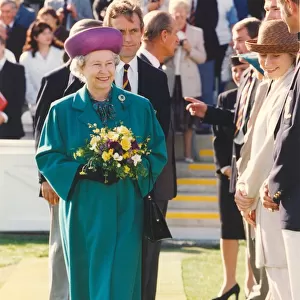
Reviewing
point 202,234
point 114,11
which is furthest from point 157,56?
point 202,234

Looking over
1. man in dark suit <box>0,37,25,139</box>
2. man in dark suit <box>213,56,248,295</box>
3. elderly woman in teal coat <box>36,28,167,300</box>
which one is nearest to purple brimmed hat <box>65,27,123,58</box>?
elderly woman in teal coat <box>36,28,167,300</box>

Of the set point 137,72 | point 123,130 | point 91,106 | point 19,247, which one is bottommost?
point 19,247

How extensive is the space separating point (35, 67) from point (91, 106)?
7773 millimetres

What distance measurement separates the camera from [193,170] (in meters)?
14.6

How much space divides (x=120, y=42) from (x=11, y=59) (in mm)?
7905

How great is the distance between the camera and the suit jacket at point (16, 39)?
15.3 meters

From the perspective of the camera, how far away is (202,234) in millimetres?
13039

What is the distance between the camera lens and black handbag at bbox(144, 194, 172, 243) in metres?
6.71

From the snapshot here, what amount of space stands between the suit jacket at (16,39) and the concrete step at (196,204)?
3.25 m

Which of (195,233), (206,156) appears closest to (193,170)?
(206,156)

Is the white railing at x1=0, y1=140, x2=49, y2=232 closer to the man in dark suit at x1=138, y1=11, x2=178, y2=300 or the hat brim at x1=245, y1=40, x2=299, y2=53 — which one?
the man in dark suit at x1=138, y1=11, x2=178, y2=300

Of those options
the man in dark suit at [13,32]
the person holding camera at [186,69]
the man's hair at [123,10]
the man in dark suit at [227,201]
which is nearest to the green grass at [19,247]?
→ the person holding camera at [186,69]

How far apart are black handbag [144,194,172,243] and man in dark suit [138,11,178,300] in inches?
41.6

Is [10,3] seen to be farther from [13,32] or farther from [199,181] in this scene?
[199,181]
